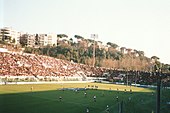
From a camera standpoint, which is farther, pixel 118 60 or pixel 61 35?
pixel 61 35

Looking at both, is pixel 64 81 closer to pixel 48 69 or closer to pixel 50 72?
pixel 50 72

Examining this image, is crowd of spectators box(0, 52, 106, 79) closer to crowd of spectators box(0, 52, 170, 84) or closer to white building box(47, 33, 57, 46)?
crowd of spectators box(0, 52, 170, 84)

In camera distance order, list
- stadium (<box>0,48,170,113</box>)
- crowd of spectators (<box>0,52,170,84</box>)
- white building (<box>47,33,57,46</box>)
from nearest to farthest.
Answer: stadium (<box>0,48,170,113</box>), crowd of spectators (<box>0,52,170,84</box>), white building (<box>47,33,57,46</box>)

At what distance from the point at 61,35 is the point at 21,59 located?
97714 millimetres

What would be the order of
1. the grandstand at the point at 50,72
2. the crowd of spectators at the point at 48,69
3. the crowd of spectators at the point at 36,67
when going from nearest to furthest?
the grandstand at the point at 50,72 → the crowd of spectators at the point at 36,67 → the crowd of spectators at the point at 48,69

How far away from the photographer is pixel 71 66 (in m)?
70.5

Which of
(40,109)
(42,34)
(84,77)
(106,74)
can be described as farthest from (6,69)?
(42,34)

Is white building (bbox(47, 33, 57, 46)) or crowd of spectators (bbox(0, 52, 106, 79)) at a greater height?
white building (bbox(47, 33, 57, 46))

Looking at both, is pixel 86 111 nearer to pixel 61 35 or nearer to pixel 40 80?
pixel 40 80

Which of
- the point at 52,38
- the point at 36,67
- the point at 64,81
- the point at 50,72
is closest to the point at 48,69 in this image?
the point at 50,72

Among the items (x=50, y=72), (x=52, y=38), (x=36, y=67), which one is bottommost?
(x=50, y=72)

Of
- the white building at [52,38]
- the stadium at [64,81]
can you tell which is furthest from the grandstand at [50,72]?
the white building at [52,38]

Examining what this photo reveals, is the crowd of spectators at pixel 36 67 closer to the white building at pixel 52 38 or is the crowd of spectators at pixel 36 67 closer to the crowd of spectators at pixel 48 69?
the crowd of spectators at pixel 48 69

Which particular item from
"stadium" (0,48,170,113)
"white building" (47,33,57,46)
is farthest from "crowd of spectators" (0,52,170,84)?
"white building" (47,33,57,46)
